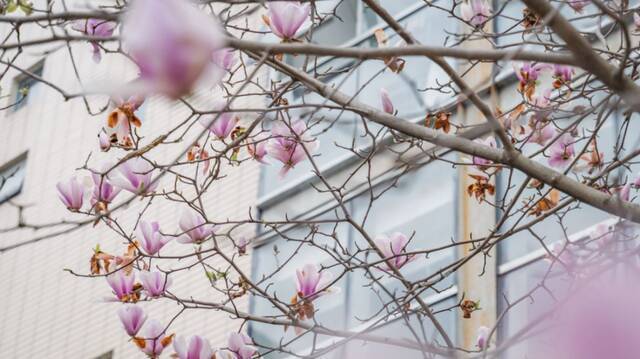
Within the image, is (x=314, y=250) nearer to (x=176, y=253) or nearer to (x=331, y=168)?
(x=331, y=168)

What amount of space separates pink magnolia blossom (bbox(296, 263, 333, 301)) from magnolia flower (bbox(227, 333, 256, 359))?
340mm

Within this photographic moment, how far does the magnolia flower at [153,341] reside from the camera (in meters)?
4.86

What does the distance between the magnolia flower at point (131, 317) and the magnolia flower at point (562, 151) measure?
1.89 m

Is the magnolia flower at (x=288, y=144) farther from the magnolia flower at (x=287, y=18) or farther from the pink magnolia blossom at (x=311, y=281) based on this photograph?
the magnolia flower at (x=287, y=18)

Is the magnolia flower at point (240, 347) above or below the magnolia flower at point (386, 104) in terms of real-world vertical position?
below

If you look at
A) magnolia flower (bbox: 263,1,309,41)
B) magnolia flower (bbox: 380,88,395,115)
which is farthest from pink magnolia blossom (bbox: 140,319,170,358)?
magnolia flower (bbox: 263,1,309,41)

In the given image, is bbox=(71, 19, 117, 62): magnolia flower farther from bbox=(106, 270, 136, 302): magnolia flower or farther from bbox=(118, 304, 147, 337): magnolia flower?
bbox=(118, 304, 147, 337): magnolia flower

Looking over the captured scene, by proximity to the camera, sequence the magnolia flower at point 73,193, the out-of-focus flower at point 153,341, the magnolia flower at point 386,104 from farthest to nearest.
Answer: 1. the out-of-focus flower at point 153,341
2. the magnolia flower at point 73,193
3. the magnolia flower at point 386,104

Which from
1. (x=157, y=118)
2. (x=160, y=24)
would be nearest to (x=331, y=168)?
(x=157, y=118)

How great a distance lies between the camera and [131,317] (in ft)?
16.0

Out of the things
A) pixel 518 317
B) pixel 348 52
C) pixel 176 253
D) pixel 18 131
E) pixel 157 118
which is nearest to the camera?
pixel 348 52

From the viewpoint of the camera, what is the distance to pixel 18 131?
45.8 ft

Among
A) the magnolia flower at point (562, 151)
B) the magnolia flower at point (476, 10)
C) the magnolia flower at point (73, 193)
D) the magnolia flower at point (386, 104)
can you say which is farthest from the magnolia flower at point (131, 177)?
the magnolia flower at point (562, 151)

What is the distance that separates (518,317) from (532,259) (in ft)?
1.37
